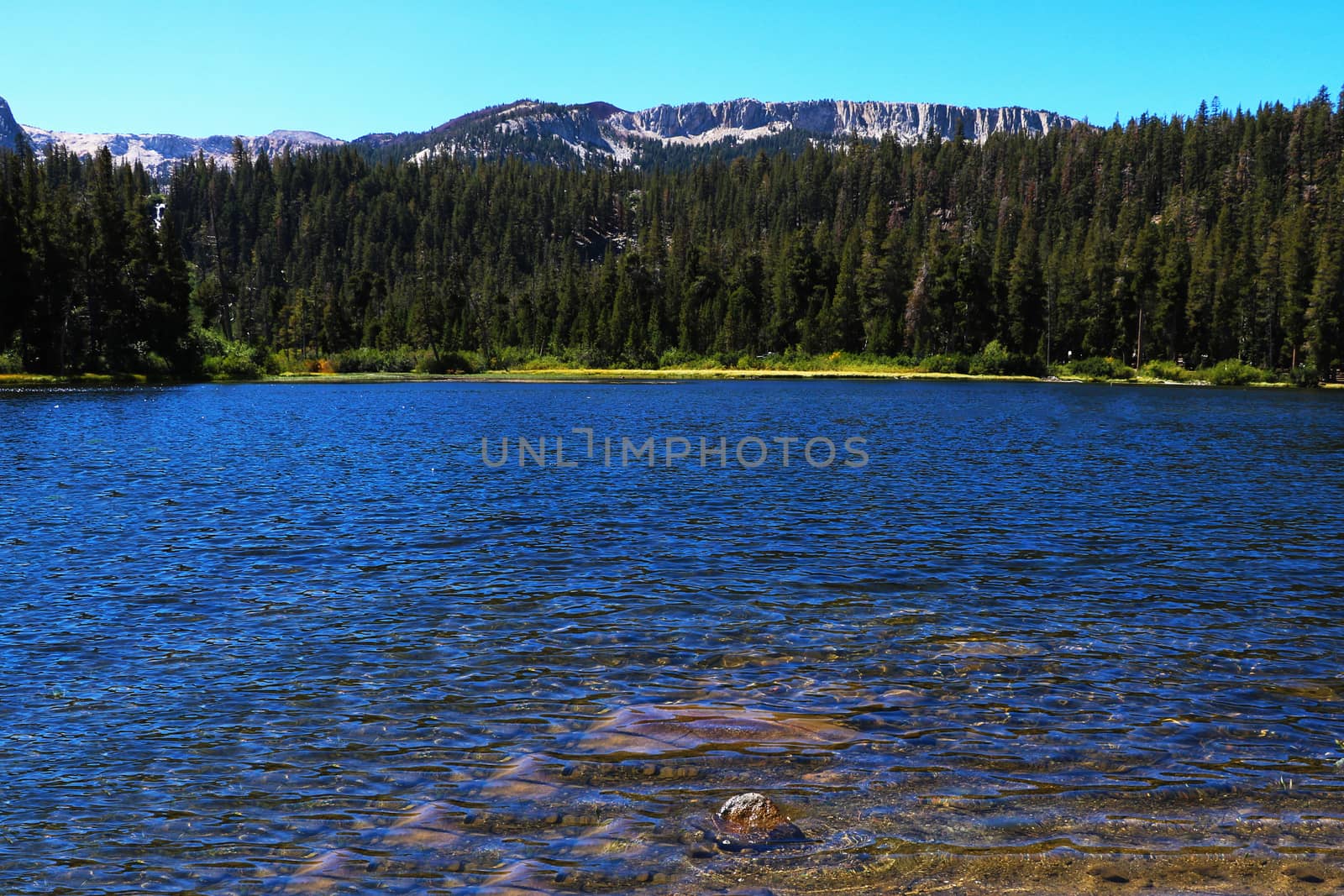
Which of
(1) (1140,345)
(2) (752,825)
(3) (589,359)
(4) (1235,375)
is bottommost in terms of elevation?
(2) (752,825)

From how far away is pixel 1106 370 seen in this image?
14125 centimetres

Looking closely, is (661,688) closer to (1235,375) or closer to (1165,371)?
(1235,375)

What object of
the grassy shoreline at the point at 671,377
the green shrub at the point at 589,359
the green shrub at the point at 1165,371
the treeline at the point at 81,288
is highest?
the treeline at the point at 81,288

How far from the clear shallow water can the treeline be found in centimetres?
8706

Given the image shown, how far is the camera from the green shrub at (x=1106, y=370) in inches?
5551

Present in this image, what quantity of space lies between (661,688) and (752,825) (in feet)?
15.0

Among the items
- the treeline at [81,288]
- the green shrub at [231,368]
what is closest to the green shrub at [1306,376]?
the green shrub at [231,368]

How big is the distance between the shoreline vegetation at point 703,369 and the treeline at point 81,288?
4.47 m

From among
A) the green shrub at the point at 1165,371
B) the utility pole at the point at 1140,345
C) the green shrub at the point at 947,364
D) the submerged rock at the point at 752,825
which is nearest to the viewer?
the submerged rock at the point at 752,825

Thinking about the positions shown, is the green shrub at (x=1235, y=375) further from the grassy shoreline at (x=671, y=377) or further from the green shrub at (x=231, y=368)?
the green shrub at (x=231, y=368)

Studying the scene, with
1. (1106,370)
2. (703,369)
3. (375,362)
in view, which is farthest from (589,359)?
(1106,370)

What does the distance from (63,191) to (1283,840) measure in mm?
133882

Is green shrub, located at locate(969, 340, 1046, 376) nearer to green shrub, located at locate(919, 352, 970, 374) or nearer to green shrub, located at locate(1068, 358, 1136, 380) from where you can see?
green shrub, located at locate(919, 352, 970, 374)

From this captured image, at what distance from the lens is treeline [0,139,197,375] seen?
346 ft
